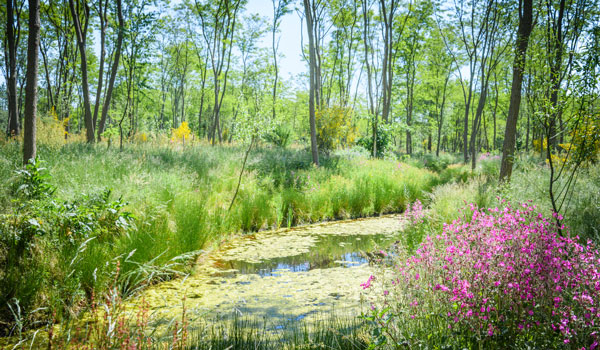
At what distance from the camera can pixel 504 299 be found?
204 cm

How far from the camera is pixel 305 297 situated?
3.65 m

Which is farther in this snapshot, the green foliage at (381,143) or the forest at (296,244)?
the green foliage at (381,143)

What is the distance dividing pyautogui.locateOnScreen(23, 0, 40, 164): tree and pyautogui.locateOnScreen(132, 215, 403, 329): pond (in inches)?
89.4

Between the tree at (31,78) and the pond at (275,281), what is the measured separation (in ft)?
7.45

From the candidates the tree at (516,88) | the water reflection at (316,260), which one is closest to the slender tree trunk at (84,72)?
the water reflection at (316,260)

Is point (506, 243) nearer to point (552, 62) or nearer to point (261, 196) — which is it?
point (552, 62)

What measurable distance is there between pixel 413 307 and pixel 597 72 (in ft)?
9.96

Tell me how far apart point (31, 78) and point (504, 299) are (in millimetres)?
5102

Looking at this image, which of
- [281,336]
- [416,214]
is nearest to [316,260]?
[416,214]

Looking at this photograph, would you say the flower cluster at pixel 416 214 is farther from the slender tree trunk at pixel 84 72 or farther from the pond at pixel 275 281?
the slender tree trunk at pixel 84 72

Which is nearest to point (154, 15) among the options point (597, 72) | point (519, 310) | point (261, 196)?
point (261, 196)

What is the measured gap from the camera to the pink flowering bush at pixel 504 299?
1819 mm

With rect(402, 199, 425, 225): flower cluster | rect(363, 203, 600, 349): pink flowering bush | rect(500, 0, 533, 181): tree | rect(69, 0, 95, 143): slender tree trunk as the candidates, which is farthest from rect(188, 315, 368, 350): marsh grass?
rect(69, 0, 95, 143): slender tree trunk

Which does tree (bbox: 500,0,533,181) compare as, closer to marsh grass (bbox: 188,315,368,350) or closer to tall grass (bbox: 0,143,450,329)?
tall grass (bbox: 0,143,450,329)
